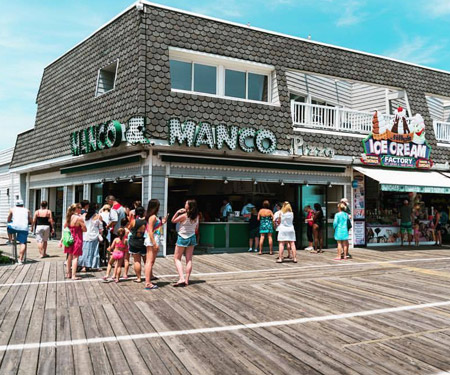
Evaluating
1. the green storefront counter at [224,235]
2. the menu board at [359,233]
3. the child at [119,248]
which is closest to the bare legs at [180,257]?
the child at [119,248]

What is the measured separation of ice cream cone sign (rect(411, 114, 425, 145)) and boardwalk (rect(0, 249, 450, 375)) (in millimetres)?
8811

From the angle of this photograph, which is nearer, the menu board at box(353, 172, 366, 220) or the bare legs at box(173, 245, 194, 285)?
the bare legs at box(173, 245, 194, 285)

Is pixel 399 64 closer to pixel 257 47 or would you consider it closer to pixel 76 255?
pixel 257 47

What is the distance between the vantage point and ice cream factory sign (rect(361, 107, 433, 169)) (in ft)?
53.5

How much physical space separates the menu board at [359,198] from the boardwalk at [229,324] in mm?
6344

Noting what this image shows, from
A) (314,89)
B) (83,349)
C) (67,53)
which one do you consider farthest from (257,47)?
(83,349)

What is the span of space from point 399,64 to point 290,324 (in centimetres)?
1553

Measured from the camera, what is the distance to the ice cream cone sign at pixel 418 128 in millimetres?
17000

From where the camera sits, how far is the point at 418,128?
17.1 metres

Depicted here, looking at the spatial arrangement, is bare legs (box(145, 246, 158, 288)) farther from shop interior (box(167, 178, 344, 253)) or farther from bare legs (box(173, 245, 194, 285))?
shop interior (box(167, 178, 344, 253))

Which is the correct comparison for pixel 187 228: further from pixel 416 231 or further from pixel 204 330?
pixel 416 231

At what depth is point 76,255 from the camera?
883 centimetres

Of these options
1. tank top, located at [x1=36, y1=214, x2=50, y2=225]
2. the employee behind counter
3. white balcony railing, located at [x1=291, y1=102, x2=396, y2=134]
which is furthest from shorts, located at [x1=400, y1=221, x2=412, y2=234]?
tank top, located at [x1=36, y1=214, x2=50, y2=225]

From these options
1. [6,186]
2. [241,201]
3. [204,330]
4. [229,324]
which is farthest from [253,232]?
[6,186]
